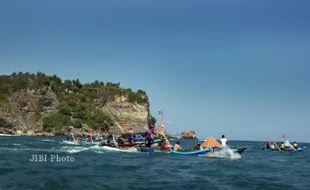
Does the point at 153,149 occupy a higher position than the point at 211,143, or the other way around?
the point at 211,143

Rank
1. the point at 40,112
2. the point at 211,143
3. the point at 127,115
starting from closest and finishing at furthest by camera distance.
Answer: the point at 211,143 < the point at 40,112 < the point at 127,115

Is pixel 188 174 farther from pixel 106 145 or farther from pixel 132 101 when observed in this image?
pixel 132 101

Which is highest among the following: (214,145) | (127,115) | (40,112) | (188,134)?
(127,115)

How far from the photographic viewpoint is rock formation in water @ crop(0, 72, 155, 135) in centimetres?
11269

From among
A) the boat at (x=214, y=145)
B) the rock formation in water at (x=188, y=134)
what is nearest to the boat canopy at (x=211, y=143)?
the boat at (x=214, y=145)

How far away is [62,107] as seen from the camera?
12144 centimetres

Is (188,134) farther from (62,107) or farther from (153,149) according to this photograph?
(153,149)

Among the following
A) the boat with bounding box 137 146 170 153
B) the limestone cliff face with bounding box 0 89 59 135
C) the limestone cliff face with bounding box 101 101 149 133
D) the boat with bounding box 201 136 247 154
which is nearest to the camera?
the boat with bounding box 201 136 247 154

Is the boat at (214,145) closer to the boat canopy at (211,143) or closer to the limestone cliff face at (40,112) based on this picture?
the boat canopy at (211,143)

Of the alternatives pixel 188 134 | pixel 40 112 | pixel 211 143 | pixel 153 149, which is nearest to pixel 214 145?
pixel 211 143

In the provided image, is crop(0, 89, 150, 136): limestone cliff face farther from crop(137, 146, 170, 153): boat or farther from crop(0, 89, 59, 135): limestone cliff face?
crop(137, 146, 170, 153): boat

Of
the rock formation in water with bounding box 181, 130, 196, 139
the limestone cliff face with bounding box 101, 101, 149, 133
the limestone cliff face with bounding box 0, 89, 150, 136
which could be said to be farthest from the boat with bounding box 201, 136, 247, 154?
the rock formation in water with bounding box 181, 130, 196, 139

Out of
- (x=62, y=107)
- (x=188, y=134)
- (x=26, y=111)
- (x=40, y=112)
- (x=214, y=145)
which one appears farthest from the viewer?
(x=188, y=134)

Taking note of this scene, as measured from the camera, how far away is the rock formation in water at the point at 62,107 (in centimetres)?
11269
